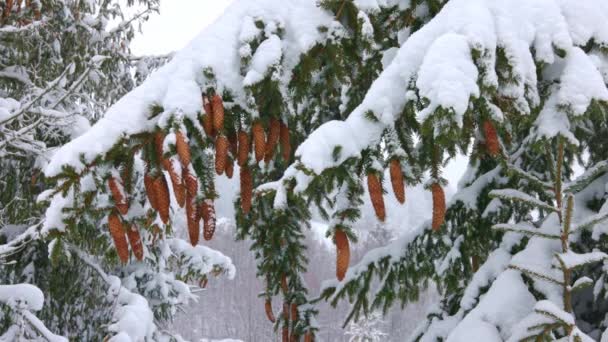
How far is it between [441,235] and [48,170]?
241 cm

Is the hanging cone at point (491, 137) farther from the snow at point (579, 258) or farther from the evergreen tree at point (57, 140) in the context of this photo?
the evergreen tree at point (57, 140)

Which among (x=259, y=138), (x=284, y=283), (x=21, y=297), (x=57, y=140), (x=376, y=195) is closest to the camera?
(x=376, y=195)

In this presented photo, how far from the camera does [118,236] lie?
1884mm

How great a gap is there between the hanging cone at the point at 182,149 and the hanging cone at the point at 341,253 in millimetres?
516

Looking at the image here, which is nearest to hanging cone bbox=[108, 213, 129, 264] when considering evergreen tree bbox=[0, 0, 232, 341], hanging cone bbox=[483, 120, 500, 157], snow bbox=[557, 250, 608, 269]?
hanging cone bbox=[483, 120, 500, 157]

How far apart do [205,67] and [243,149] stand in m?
0.33

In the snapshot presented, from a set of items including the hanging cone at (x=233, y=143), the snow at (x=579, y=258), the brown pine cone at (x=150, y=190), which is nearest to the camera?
the snow at (x=579, y=258)

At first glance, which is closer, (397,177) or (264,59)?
(397,177)

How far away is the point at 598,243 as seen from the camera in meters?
2.34

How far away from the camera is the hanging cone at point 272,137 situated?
87.4 inches

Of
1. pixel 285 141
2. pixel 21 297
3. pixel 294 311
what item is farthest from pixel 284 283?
pixel 21 297

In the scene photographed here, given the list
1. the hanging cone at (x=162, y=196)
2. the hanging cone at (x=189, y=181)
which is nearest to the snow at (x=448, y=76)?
the hanging cone at (x=189, y=181)

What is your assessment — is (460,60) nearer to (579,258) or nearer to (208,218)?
(579,258)

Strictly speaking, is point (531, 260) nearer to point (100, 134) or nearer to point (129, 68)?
point (100, 134)
